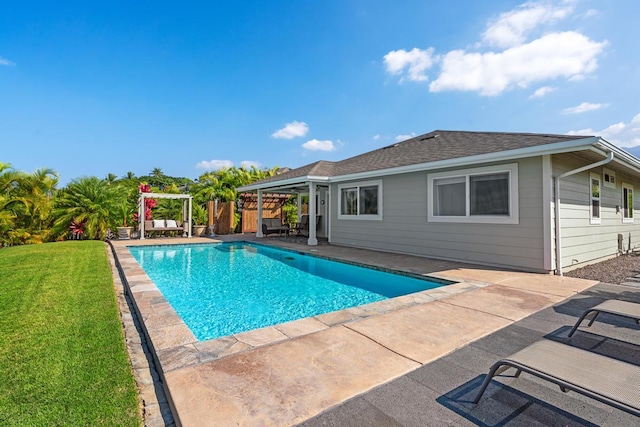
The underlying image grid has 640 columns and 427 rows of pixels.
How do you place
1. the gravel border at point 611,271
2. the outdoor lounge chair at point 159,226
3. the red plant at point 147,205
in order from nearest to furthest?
the gravel border at point 611,271
the outdoor lounge chair at point 159,226
the red plant at point 147,205

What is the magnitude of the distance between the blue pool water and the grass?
1.35 m

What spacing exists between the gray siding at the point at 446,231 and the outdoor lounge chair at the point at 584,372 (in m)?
5.46

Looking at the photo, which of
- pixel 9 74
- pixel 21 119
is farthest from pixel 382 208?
pixel 21 119

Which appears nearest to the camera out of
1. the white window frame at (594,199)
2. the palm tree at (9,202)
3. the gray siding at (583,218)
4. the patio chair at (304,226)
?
the gray siding at (583,218)

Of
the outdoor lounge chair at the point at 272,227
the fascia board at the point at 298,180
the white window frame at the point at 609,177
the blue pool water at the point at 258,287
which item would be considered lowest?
the blue pool water at the point at 258,287

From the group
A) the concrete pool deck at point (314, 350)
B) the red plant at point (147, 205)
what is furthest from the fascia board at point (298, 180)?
the concrete pool deck at point (314, 350)

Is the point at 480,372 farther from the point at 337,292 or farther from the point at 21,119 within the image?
the point at 21,119

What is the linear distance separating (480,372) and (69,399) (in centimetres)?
322

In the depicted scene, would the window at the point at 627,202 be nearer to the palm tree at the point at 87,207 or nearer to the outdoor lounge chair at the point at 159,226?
the outdoor lounge chair at the point at 159,226

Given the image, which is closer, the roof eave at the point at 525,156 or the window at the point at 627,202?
the roof eave at the point at 525,156

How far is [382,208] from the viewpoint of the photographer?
10438 millimetres

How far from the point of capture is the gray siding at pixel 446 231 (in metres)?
6.87

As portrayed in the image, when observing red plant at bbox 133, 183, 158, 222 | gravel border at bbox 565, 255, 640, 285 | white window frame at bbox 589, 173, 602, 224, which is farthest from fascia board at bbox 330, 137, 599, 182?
red plant at bbox 133, 183, 158, 222

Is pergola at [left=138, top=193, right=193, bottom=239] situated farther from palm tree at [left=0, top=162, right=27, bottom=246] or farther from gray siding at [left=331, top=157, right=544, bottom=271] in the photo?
gray siding at [left=331, top=157, right=544, bottom=271]
